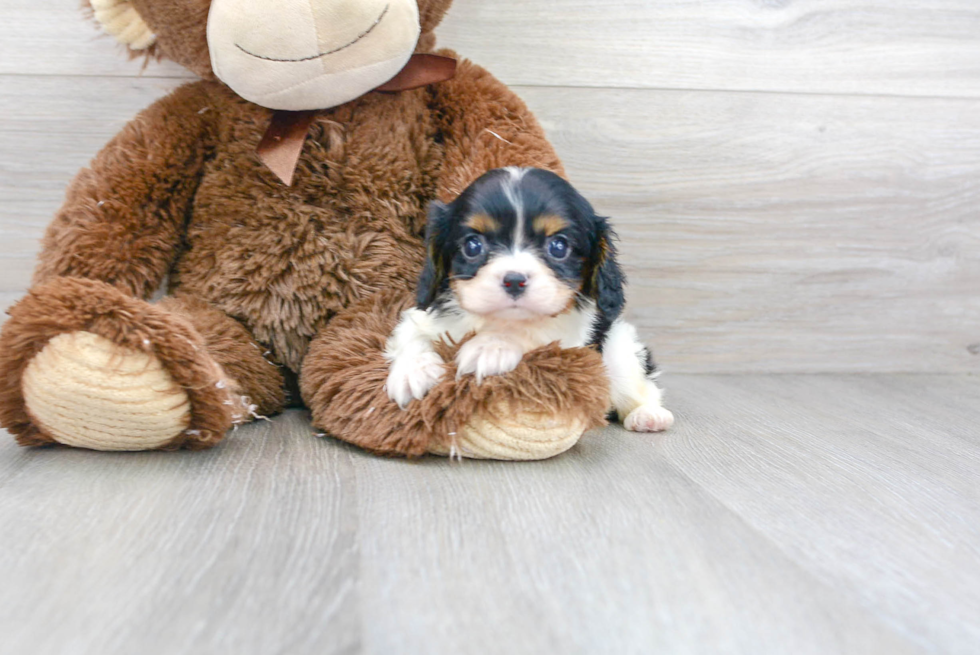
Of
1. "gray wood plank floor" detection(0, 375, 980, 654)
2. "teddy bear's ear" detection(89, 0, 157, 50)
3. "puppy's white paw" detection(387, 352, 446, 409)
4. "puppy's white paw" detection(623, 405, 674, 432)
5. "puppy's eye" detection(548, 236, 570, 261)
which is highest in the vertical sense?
"teddy bear's ear" detection(89, 0, 157, 50)

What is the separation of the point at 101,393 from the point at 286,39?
69 cm

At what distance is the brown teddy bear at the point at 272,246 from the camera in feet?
4.16

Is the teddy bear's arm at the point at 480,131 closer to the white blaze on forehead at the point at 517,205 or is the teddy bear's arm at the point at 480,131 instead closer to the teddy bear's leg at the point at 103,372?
the white blaze on forehead at the point at 517,205

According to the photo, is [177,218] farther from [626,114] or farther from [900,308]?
[900,308]

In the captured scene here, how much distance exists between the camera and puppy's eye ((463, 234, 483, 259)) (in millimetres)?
1353

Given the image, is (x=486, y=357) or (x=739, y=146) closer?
(x=486, y=357)

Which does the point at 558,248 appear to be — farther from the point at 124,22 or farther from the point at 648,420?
the point at 124,22

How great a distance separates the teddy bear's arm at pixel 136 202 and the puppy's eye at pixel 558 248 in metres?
0.81

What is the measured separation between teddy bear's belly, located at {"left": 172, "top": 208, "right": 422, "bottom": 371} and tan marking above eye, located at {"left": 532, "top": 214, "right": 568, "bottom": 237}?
0.43 metres

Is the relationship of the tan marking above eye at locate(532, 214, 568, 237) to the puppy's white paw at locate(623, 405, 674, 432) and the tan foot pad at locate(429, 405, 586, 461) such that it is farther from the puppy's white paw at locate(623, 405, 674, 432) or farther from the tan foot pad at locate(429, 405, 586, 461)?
the puppy's white paw at locate(623, 405, 674, 432)

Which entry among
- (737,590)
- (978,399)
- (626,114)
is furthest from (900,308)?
(737,590)

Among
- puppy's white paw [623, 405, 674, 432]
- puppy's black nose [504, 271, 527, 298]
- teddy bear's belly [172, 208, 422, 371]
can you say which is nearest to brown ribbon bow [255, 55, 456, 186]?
teddy bear's belly [172, 208, 422, 371]

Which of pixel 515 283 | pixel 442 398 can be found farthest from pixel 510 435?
pixel 515 283

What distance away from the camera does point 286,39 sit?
1.37 m
